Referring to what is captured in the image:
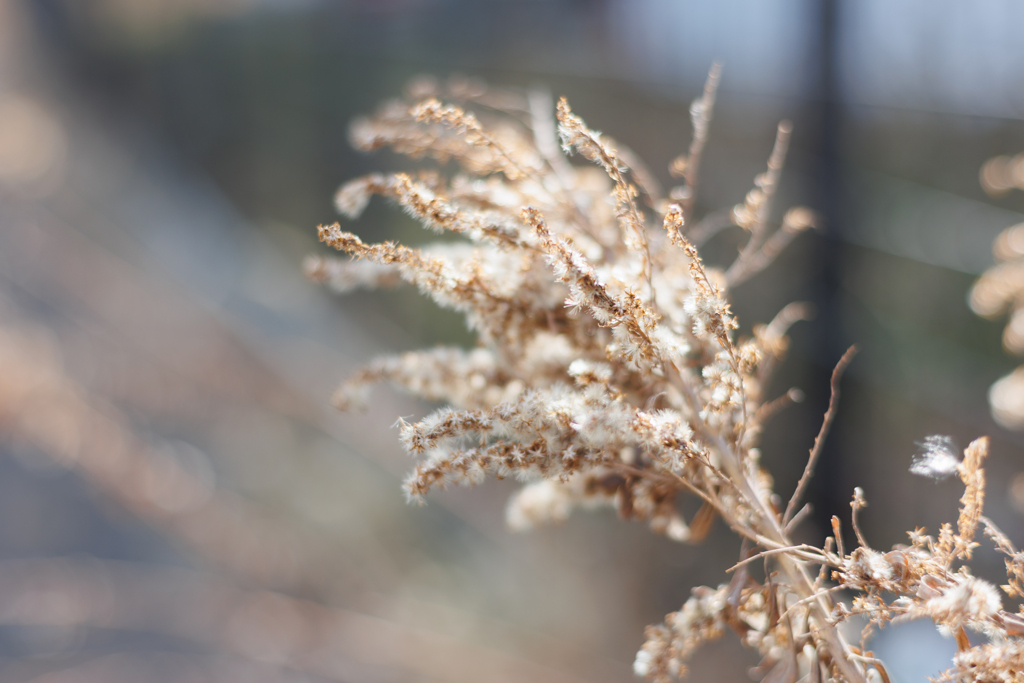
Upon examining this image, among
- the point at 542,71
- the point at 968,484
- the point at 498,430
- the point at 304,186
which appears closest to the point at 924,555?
the point at 968,484

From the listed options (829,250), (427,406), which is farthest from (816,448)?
(829,250)

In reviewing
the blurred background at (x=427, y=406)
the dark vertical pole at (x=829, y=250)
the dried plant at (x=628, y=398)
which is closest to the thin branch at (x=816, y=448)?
the dried plant at (x=628, y=398)

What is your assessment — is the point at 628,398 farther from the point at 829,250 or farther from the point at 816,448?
the point at 829,250

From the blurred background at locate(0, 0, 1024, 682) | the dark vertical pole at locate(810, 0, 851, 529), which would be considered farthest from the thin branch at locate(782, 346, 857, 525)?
the dark vertical pole at locate(810, 0, 851, 529)

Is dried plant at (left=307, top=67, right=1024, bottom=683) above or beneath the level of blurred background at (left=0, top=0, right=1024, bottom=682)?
beneath

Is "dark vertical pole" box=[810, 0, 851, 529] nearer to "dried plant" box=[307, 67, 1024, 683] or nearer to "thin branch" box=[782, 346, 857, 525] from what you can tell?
"dried plant" box=[307, 67, 1024, 683]

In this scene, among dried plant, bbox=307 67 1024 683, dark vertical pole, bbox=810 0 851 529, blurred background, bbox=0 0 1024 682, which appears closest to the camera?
dried plant, bbox=307 67 1024 683
